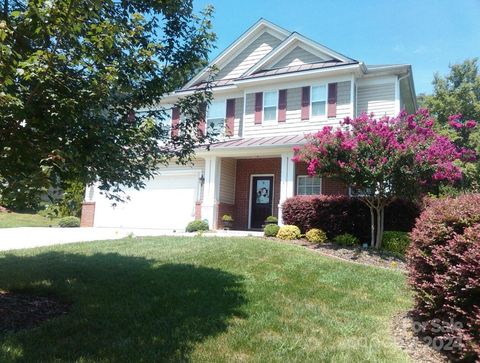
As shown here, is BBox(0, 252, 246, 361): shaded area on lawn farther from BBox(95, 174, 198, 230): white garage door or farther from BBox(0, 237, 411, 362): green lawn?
BBox(95, 174, 198, 230): white garage door

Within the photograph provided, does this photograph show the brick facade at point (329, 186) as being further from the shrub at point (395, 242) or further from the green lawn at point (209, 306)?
the green lawn at point (209, 306)

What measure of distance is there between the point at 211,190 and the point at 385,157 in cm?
797

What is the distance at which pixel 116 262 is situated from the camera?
29.3ft

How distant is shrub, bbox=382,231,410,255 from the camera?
454 inches

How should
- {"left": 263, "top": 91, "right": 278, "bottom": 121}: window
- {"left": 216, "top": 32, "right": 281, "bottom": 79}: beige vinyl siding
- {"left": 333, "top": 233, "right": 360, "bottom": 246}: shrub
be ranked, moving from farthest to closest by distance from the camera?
{"left": 216, "top": 32, "right": 281, "bottom": 79}: beige vinyl siding, {"left": 263, "top": 91, "right": 278, "bottom": 121}: window, {"left": 333, "top": 233, "right": 360, "bottom": 246}: shrub

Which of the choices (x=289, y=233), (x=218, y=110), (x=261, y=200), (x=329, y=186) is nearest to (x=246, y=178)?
(x=261, y=200)

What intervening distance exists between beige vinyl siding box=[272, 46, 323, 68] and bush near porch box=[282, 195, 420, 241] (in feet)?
22.2

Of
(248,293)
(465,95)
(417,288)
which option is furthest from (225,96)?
(465,95)

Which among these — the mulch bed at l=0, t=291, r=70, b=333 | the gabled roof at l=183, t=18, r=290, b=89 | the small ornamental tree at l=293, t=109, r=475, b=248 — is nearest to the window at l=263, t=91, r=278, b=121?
the gabled roof at l=183, t=18, r=290, b=89

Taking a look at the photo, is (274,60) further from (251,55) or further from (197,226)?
(197,226)

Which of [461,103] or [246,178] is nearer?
[246,178]

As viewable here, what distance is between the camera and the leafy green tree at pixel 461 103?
20.4 metres

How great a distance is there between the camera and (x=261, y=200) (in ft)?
59.3

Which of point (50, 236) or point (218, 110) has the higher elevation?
point (218, 110)
